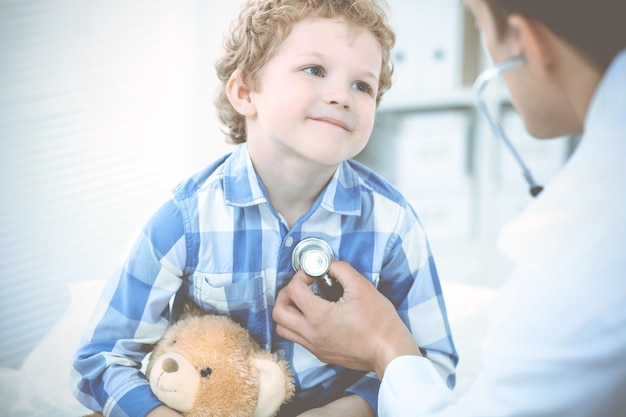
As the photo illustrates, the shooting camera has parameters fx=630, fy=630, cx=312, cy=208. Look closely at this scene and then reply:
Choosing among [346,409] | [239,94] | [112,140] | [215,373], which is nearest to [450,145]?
[112,140]

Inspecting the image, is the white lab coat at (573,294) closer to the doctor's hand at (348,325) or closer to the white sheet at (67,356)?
the doctor's hand at (348,325)

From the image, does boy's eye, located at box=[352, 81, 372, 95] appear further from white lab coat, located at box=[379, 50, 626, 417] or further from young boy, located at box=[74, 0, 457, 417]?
white lab coat, located at box=[379, 50, 626, 417]

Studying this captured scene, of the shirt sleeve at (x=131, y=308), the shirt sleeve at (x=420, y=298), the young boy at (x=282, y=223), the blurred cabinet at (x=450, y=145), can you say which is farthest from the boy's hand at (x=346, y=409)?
the blurred cabinet at (x=450, y=145)

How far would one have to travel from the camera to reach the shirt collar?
0.98 meters

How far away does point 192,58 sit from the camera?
1775 millimetres

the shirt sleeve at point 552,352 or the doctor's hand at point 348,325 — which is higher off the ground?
the shirt sleeve at point 552,352

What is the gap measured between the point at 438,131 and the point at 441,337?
1.33 meters

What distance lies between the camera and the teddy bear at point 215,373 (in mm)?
866

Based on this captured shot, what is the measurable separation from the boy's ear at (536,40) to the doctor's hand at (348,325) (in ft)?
1.33

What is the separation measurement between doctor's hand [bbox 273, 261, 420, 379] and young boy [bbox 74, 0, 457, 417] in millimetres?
77

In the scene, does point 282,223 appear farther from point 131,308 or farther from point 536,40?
point 536,40

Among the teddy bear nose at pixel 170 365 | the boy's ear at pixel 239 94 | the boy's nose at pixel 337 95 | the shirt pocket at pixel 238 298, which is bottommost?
the teddy bear nose at pixel 170 365

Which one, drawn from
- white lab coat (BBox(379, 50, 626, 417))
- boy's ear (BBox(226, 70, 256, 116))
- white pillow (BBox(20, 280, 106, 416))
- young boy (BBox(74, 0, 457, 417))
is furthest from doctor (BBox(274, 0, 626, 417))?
white pillow (BBox(20, 280, 106, 416))

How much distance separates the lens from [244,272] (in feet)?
3.21
